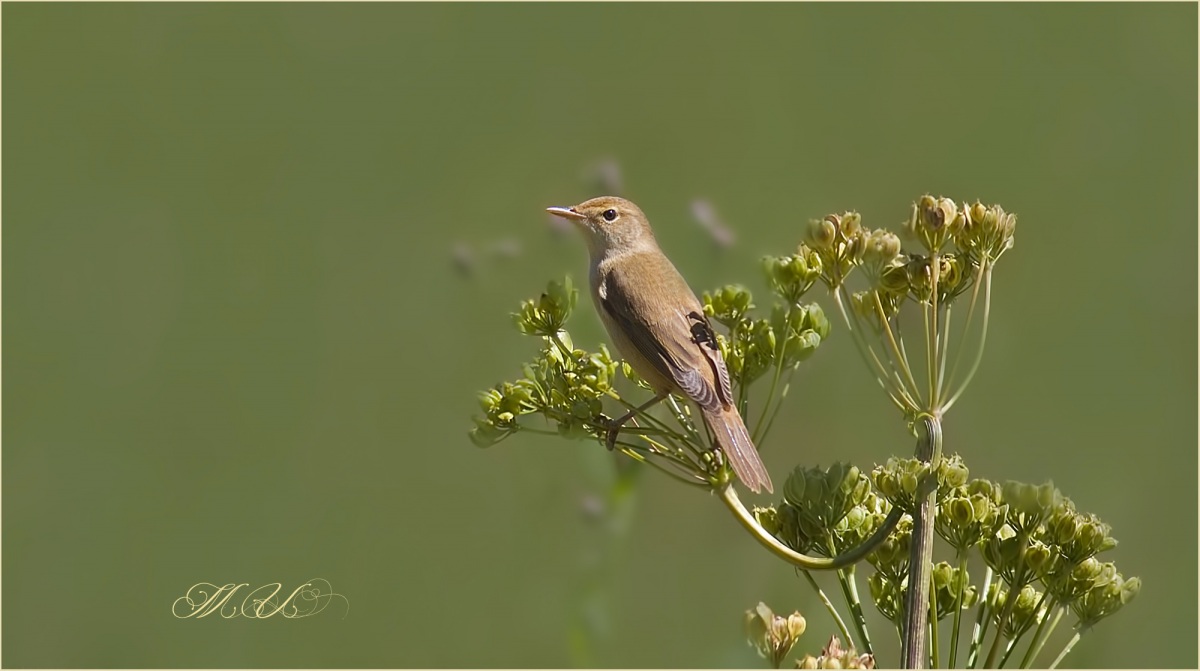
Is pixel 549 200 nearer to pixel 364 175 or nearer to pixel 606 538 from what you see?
pixel 364 175

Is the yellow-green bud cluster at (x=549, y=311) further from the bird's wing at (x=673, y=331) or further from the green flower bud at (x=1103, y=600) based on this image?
the green flower bud at (x=1103, y=600)

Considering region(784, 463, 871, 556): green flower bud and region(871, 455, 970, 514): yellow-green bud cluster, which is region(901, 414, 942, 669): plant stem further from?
region(784, 463, 871, 556): green flower bud

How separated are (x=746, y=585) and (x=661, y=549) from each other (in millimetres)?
636

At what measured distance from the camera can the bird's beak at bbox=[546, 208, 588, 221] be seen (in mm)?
4110

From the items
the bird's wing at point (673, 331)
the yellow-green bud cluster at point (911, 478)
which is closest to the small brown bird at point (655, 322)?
the bird's wing at point (673, 331)

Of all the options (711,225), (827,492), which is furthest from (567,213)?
(827,492)

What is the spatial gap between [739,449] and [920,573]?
0.59 m

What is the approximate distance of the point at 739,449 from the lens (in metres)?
2.53

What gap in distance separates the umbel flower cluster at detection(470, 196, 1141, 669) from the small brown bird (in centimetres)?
8

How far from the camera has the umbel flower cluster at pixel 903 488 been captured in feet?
6.79

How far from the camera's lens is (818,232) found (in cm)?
227
